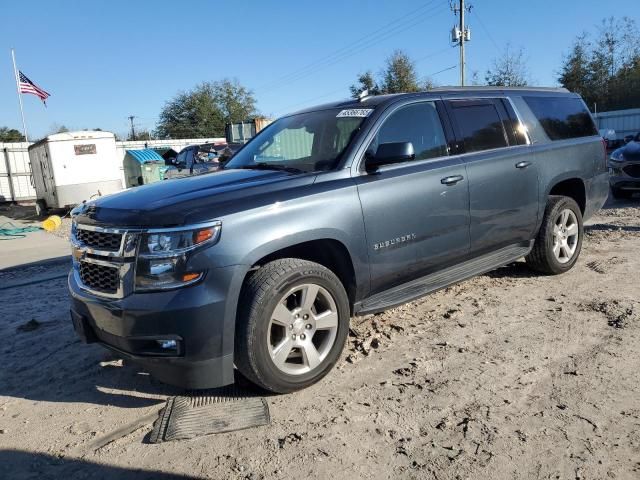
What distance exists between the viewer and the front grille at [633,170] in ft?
32.3

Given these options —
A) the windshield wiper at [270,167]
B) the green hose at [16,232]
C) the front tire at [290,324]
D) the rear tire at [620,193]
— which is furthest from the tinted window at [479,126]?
the green hose at [16,232]

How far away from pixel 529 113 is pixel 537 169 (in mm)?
629

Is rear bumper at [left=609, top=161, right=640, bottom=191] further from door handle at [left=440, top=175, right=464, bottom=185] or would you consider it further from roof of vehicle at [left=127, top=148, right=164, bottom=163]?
roof of vehicle at [left=127, top=148, right=164, bottom=163]

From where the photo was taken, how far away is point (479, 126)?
4543 mm

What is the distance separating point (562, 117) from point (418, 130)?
91.2 inches

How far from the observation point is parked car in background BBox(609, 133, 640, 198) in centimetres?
986

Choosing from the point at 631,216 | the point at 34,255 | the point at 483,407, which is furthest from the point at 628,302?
the point at 34,255

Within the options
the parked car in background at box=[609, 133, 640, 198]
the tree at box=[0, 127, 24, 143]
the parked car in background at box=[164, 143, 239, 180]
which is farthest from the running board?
the tree at box=[0, 127, 24, 143]

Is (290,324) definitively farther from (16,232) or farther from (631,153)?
(16,232)

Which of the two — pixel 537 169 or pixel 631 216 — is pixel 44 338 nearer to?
pixel 537 169

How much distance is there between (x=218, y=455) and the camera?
2635mm

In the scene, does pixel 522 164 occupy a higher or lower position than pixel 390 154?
lower

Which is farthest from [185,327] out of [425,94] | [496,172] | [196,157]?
[196,157]

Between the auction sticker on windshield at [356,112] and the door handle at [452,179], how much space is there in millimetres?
806
